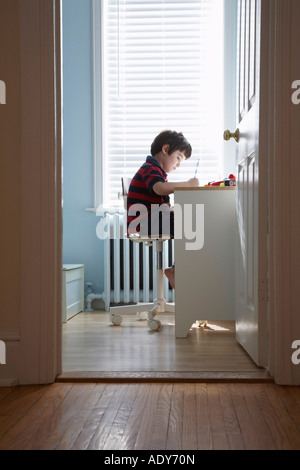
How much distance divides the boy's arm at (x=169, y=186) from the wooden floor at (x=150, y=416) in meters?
1.23

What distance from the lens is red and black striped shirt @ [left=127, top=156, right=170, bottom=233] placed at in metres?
2.81

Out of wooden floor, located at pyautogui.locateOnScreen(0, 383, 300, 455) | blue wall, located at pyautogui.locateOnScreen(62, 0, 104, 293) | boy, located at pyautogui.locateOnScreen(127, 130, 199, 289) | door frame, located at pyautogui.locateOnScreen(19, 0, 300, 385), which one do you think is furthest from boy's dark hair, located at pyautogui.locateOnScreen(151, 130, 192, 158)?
wooden floor, located at pyautogui.locateOnScreen(0, 383, 300, 455)

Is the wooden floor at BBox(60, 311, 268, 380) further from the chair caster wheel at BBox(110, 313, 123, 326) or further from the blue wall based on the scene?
the blue wall

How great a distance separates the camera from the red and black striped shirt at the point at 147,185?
9.21 ft

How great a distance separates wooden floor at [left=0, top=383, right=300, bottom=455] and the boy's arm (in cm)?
123

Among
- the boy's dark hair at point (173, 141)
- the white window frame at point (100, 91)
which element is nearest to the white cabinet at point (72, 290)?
the white window frame at point (100, 91)

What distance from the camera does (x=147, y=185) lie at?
282 centimetres

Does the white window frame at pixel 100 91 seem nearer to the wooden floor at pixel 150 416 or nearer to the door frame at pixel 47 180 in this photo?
the door frame at pixel 47 180

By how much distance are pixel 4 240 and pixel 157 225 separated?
1.17 meters

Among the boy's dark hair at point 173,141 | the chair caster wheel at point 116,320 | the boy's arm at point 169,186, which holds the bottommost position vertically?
the chair caster wheel at point 116,320

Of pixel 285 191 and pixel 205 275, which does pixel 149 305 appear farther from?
pixel 285 191

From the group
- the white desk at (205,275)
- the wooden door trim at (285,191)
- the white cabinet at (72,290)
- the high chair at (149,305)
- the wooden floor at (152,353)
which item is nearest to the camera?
the wooden door trim at (285,191)

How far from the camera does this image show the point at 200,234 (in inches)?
99.7

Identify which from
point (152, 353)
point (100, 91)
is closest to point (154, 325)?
point (152, 353)
